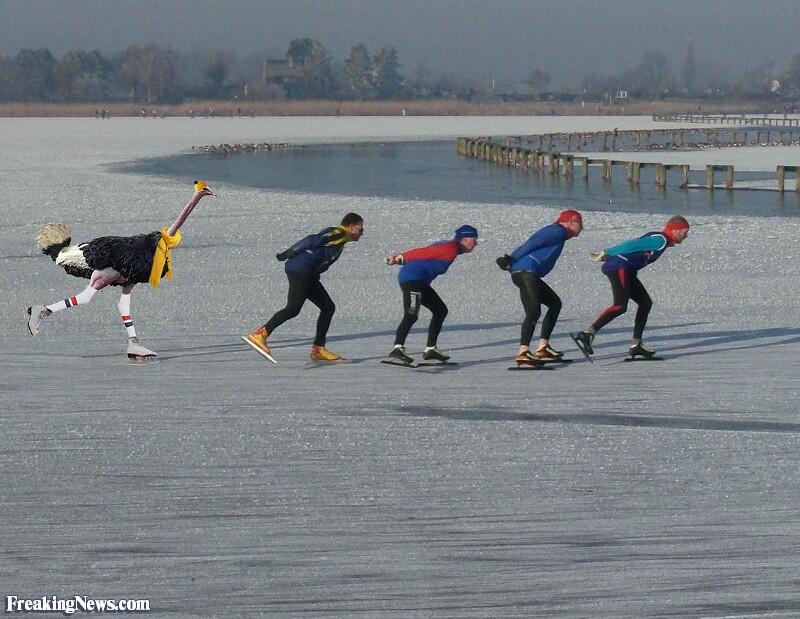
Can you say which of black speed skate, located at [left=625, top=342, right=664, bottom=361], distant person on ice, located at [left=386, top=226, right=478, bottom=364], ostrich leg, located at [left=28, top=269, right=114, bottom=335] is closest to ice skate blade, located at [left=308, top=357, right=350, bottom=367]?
distant person on ice, located at [left=386, top=226, right=478, bottom=364]

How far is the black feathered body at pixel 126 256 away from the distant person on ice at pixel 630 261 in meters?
3.64

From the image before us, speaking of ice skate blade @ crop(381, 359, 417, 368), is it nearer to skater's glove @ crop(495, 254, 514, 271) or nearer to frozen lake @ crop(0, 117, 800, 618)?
frozen lake @ crop(0, 117, 800, 618)

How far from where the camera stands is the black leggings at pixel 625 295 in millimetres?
11555

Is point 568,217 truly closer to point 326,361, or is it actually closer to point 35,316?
point 326,361

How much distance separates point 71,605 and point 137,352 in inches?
233

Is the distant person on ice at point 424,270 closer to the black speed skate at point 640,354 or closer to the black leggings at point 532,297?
the black leggings at point 532,297

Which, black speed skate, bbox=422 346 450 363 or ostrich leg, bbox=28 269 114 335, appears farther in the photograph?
black speed skate, bbox=422 346 450 363

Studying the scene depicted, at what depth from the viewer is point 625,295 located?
11.6 metres

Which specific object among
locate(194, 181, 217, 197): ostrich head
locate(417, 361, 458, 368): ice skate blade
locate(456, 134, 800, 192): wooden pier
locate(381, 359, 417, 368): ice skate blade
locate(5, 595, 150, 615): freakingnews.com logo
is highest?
locate(194, 181, 217, 197): ostrich head

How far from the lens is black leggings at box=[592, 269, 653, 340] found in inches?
455

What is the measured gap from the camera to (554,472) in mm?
8109

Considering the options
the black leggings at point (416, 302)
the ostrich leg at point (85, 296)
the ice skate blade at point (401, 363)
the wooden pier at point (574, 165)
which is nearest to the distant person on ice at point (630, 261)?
the black leggings at point (416, 302)

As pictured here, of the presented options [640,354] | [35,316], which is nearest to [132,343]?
[35,316]

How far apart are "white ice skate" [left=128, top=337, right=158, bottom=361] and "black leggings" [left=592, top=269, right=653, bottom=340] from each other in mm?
3820
